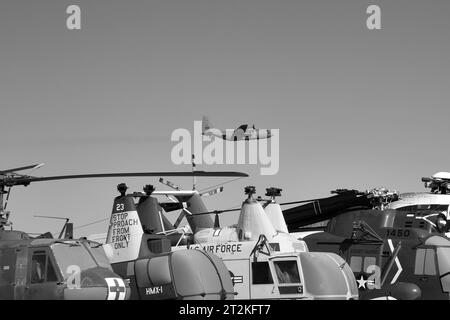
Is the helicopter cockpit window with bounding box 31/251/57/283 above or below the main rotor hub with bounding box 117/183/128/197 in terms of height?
below

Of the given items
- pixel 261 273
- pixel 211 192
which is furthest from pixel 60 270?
pixel 211 192

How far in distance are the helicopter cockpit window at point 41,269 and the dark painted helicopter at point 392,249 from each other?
7455 mm

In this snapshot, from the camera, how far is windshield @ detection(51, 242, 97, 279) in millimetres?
17188

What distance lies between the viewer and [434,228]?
2225 cm

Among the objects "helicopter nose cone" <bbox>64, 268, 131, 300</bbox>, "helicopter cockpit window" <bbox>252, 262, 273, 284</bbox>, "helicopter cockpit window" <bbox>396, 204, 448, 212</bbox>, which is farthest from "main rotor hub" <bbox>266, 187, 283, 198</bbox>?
"helicopter nose cone" <bbox>64, 268, 131, 300</bbox>

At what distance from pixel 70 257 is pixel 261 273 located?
167 inches

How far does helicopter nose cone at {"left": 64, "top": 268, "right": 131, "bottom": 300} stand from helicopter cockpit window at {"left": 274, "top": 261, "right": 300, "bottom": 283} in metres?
3.39

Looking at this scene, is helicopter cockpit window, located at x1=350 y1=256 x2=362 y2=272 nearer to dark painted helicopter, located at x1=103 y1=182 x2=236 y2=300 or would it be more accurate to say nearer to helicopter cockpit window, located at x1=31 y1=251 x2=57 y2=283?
dark painted helicopter, located at x1=103 y1=182 x2=236 y2=300

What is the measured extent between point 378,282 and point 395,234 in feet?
5.38

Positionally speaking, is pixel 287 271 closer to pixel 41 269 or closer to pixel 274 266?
pixel 274 266

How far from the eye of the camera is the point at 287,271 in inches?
733

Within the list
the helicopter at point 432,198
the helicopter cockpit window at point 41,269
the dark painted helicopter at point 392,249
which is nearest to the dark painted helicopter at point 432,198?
the helicopter at point 432,198

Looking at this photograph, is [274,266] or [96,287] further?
[274,266]

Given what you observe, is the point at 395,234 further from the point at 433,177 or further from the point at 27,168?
the point at 27,168
